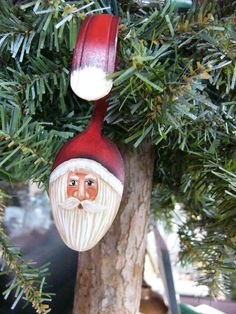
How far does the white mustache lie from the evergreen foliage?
0.11 ft

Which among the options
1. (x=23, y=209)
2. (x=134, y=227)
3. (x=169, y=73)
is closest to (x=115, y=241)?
(x=134, y=227)

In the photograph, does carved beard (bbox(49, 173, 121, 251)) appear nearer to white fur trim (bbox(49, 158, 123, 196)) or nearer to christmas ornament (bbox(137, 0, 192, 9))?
white fur trim (bbox(49, 158, 123, 196))

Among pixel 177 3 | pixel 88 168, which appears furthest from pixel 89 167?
pixel 177 3

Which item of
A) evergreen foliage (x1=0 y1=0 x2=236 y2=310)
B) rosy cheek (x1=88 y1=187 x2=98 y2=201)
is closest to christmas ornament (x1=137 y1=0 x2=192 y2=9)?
evergreen foliage (x1=0 y1=0 x2=236 y2=310)

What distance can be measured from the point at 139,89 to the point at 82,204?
0.19 feet

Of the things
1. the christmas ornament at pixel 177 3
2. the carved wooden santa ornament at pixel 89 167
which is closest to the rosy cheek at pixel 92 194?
the carved wooden santa ornament at pixel 89 167

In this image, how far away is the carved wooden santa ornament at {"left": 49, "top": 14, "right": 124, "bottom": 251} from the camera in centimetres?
19

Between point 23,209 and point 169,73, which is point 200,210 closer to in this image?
point 169,73

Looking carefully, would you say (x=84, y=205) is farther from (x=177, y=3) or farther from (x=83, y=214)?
(x=177, y=3)

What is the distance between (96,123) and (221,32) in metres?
0.08

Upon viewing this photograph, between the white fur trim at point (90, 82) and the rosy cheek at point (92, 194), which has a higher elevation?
the white fur trim at point (90, 82)

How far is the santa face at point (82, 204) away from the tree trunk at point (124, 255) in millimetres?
73

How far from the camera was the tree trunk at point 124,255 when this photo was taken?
0.27 meters

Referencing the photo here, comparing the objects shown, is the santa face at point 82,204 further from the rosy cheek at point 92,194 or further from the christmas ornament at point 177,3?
the christmas ornament at point 177,3
